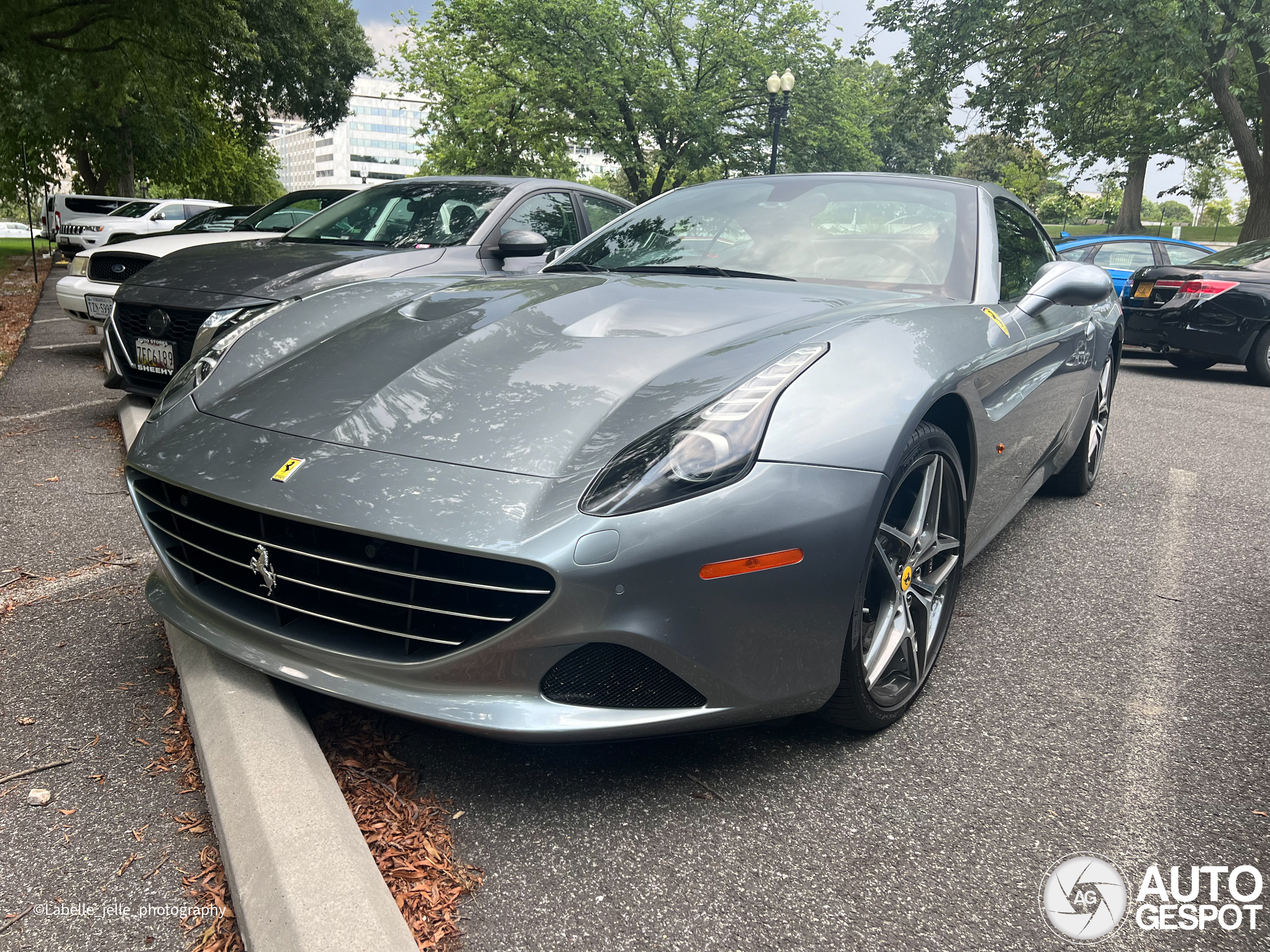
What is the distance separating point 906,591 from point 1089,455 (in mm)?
2590

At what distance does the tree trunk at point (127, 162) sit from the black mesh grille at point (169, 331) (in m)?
28.2

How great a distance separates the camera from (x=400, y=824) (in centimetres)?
183

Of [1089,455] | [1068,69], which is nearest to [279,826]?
[1089,455]

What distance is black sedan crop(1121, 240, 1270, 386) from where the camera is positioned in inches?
344

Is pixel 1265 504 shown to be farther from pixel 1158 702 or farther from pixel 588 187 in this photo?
pixel 588 187

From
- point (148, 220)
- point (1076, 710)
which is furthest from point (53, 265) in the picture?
point (1076, 710)

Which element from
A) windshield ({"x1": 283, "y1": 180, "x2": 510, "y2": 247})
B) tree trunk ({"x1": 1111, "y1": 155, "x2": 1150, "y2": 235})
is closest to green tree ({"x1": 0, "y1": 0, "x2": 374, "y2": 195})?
windshield ({"x1": 283, "y1": 180, "x2": 510, "y2": 247})

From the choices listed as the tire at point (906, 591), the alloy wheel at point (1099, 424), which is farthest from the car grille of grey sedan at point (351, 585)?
the alloy wheel at point (1099, 424)

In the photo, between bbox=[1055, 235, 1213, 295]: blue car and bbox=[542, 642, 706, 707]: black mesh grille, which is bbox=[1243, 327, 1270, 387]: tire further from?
bbox=[542, 642, 706, 707]: black mesh grille

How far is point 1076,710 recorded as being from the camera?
7.86 ft

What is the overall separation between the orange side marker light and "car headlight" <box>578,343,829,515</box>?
0.47 feet

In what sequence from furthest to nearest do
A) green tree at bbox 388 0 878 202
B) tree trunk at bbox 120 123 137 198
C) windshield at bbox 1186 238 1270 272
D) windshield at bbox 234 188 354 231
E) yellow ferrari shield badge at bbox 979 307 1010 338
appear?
tree trunk at bbox 120 123 137 198
green tree at bbox 388 0 878 202
windshield at bbox 1186 238 1270 272
windshield at bbox 234 188 354 231
yellow ferrari shield badge at bbox 979 307 1010 338

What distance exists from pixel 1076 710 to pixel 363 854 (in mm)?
1792

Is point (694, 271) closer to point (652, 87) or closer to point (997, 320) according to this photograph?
point (997, 320)
